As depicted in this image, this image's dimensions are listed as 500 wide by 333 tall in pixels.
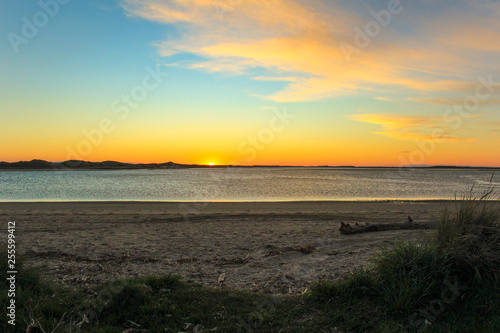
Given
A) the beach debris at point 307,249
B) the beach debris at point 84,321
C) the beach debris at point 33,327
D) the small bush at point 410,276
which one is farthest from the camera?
the beach debris at point 307,249

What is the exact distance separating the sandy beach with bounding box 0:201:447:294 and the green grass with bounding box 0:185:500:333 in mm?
818

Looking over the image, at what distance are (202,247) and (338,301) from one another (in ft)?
16.6

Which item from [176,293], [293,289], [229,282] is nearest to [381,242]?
[293,289]

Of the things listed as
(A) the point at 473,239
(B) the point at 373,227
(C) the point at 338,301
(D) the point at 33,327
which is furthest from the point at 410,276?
(B) the point at 373,227

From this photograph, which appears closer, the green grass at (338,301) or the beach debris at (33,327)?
the beach debris at (33,327)

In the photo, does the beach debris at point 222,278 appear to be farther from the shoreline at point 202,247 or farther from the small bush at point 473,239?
the small bush at point 473,239

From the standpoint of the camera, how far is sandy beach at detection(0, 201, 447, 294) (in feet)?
21.1

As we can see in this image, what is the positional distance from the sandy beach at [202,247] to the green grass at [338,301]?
82 cm

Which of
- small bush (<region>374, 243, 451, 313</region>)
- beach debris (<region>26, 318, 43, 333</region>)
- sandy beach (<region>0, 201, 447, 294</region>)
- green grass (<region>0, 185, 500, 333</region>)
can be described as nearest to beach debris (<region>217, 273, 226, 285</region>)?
sandy beach (<region>0, 201, 447, 294</region>)

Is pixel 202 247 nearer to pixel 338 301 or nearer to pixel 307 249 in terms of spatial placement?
pixel 307 249

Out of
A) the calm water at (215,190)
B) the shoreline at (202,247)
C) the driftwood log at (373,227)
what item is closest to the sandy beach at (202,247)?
the shoreline at (202,247)

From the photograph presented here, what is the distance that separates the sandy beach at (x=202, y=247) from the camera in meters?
6.43

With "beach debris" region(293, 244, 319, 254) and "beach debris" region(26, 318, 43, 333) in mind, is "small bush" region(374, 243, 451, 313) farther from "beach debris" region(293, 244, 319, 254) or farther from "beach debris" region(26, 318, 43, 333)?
"beach debris" region(26, 318, 43, 333)

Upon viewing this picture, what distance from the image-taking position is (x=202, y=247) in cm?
914
